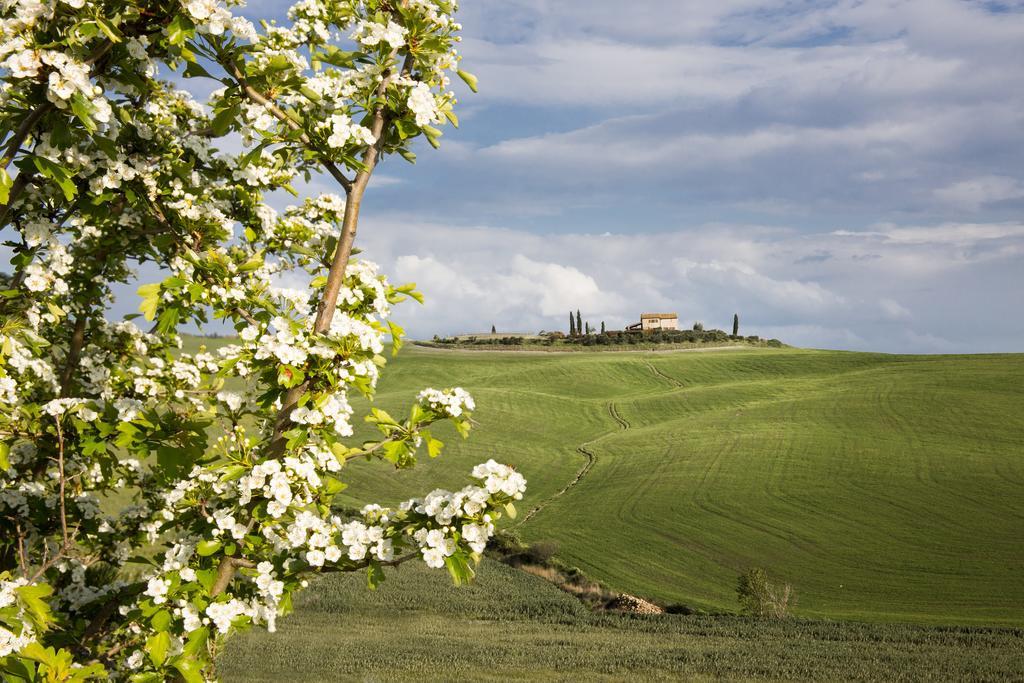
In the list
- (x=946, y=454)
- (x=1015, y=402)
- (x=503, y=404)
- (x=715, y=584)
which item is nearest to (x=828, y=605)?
(x=715, y=584)

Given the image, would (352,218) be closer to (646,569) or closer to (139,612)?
(139,612)

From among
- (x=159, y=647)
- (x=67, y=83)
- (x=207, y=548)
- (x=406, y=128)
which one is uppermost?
(x=406, y=128)

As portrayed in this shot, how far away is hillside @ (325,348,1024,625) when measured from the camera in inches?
1284

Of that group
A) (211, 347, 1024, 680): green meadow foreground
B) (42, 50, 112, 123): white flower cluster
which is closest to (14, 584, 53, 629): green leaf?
(42, 50, 112, 123): white flower cluster

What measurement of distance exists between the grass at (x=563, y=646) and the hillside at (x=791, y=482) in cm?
870

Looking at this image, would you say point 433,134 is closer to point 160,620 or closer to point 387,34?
point 387,34

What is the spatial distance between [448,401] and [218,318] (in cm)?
206

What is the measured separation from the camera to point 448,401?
5.73m

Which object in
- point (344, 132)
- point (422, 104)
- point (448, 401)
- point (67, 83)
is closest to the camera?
point (67, 83)

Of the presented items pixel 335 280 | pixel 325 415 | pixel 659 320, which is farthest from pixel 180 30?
pixel 659 320

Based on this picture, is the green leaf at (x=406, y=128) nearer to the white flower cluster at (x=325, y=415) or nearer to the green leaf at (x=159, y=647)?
the white flower cluster at (x=325, y=415)

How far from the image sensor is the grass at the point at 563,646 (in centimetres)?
1659

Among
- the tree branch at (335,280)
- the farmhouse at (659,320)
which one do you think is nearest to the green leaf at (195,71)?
the tree branch at (335,280)

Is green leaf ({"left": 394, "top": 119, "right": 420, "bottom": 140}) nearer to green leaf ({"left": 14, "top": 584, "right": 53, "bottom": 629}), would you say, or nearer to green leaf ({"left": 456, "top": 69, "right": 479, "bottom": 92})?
green leaf ({"left": 456, "top": 69, "right": 479, "bottom": 92})
